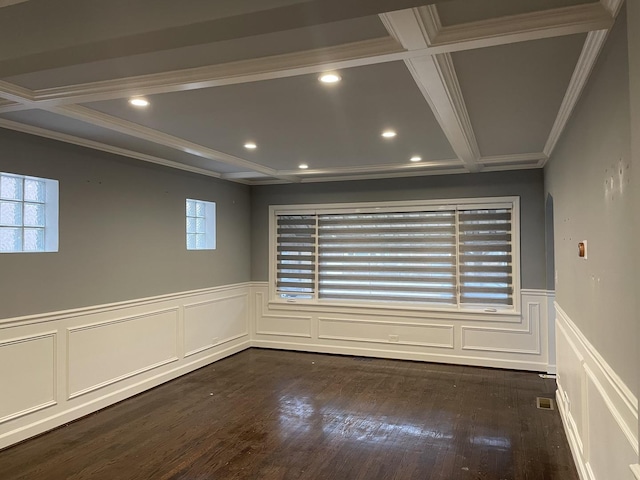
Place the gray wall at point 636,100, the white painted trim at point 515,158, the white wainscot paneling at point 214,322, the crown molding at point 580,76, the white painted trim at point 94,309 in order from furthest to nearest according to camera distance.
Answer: the white wainscot paneling at point 214,322 → the white painted trim at point 515,158 → the white painted trim at point 94,309 → the crown molding at point 580,76 → the gray wall at point 636,100

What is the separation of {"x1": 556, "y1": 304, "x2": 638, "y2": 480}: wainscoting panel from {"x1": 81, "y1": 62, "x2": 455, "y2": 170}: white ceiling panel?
188 cm

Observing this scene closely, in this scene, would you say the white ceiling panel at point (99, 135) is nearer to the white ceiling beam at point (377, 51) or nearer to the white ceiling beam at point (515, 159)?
the white ceiling beam at point (377, 51)

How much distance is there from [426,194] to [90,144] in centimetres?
397

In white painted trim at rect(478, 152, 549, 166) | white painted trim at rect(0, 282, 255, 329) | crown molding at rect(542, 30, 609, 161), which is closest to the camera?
crown molding at rect(542, 30, 609, 161)

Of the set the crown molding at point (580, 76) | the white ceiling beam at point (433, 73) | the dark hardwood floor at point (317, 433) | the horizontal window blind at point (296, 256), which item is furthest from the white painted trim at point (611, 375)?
the horizontal window blind at point (296, 256)

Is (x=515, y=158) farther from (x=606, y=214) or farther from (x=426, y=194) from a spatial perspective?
(x=606, y=214)

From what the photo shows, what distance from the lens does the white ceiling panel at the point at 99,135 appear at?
333cm

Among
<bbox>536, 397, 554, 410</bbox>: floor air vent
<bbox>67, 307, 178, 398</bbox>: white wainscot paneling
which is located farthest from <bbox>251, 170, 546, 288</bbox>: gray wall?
<bbox>67, 307, 178, 398</bbox>: white wainscot paneling

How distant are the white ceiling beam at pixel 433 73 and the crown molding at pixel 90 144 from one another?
10.0ft

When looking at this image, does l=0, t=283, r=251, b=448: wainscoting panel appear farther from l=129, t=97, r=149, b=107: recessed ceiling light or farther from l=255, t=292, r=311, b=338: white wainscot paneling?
l=129, t=97, r=149, b=107: recessed ceiling light

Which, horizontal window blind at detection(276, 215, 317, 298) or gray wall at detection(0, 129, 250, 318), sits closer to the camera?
gray wall at detection(0, 129, 250, 318)

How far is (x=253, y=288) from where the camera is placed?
6.85 metres

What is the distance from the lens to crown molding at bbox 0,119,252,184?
3516mm

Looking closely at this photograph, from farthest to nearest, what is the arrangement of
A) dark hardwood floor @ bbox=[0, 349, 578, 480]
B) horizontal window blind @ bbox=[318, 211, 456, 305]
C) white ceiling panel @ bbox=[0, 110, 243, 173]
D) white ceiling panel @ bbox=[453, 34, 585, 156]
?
horizontal window blind @ bbox=[318, 211, 456, 305] < white ceiling panel @ bbox=[0, 110, 243, 173] < dark hardwood floor @ bbox=[0, 349, 578, 480] < white ceiling panel @ bbox=[453, 34, 585, 156]
